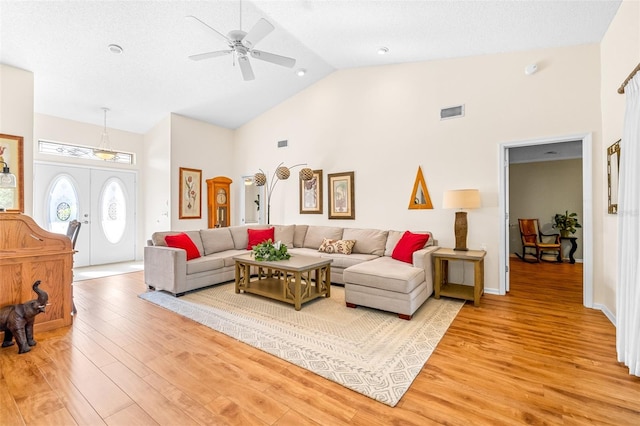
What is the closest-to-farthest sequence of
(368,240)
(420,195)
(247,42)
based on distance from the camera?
1. (247,42)
2. (420,195)
3. (368,240)

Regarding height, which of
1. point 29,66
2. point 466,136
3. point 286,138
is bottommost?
point 466,136

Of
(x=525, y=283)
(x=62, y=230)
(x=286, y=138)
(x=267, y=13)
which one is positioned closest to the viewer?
(x=267, y=13)

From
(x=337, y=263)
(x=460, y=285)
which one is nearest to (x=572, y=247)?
(x=460, y=285)

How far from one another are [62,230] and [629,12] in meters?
8.84

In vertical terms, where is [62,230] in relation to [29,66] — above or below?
below

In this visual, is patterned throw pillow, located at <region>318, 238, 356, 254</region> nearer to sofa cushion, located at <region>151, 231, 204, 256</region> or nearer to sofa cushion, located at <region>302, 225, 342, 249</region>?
sofa cushion, located at <region>302, 225, 342, 249</region>

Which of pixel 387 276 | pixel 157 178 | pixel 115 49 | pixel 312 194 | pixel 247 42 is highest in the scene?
pixel 115 49

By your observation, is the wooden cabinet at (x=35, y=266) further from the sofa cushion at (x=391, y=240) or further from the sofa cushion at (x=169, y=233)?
the sofa cushion at (x=391, y=240)

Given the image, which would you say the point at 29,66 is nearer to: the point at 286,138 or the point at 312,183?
the point at 286,138

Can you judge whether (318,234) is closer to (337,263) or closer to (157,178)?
(337,263)

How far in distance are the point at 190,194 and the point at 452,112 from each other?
541cm

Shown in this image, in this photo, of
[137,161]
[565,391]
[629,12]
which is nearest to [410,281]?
[565,391]

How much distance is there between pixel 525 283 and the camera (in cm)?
469

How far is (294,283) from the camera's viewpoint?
4.01 meters
